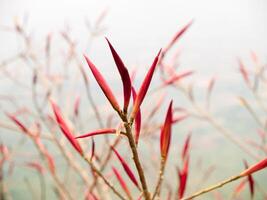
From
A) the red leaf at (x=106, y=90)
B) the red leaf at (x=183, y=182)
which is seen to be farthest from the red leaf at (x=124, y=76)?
the red leaf at (x=183, y=182)

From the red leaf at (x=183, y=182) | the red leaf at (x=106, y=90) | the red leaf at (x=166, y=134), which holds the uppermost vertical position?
the red leaf at (x=106, y=90)

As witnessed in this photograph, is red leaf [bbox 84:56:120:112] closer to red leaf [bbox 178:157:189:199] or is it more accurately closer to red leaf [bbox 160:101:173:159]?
red leaf [bbox 160:101:173:159]

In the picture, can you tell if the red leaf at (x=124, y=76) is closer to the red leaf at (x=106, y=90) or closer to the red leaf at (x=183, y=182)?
the red leaf at (x=106, y=90)

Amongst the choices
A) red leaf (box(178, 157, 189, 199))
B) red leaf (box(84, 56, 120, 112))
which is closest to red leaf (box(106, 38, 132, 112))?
red leaf (box(84, 56, 120, 112))

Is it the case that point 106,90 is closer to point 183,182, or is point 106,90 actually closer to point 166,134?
point 166,134

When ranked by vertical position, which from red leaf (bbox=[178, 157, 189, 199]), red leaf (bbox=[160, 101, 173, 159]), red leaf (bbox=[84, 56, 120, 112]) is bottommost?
red leaf (bbox=[178, 157, 189, 199])

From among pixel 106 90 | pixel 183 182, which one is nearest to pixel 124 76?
pixel 106 90

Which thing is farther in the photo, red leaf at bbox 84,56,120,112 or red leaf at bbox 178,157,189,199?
red leaf at bbox 178,157,189,199

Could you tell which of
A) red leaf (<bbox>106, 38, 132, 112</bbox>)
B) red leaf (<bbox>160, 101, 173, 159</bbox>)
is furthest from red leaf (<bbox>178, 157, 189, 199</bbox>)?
red leaf (<bbox>106, 38, 132, 112</bbox>)

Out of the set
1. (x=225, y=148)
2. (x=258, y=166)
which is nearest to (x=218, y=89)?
(x=225, y=148)

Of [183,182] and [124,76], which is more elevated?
[124,76]

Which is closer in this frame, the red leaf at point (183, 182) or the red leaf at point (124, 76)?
the red leaf at point (124, 76)

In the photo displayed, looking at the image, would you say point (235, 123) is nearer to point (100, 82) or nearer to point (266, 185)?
point (266, 185)

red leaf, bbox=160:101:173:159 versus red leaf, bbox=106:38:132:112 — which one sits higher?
red leaf, bbox=106:38:132:112
